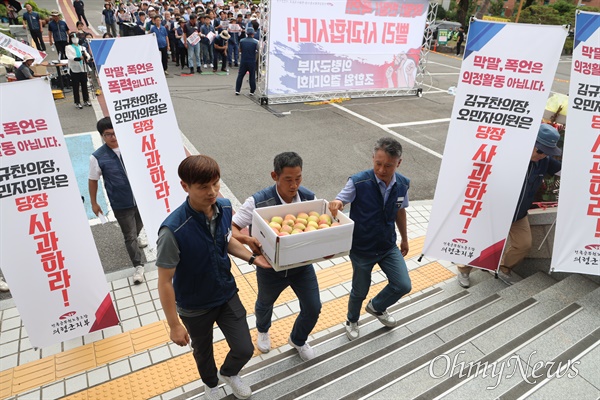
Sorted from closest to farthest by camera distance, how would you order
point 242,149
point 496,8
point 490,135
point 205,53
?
point 490,135, point 242,149, point 205,53, point 496,8

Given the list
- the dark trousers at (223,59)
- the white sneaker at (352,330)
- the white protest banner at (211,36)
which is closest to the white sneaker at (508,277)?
the white sneaker at (352,330)

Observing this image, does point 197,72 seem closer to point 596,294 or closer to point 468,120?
point 468,120

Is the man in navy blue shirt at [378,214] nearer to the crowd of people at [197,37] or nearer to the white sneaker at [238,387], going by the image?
the white sneaker at [238,387]

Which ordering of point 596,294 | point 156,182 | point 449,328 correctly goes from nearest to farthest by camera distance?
point 449,328 < point 596,294 < point 156,182

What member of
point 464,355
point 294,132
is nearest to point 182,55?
point 294,132

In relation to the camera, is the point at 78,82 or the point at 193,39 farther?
the point at 193,39

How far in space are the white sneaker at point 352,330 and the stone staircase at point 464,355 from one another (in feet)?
0.22

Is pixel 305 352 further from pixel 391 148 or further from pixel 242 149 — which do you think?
pixel 242 149

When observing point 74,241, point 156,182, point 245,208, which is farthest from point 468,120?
point 74,241

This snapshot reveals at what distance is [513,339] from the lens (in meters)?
3.57

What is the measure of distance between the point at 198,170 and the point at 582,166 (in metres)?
3.72

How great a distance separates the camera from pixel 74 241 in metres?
3.56

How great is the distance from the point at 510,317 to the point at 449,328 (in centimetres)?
62

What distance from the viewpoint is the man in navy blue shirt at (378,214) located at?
132 inches
